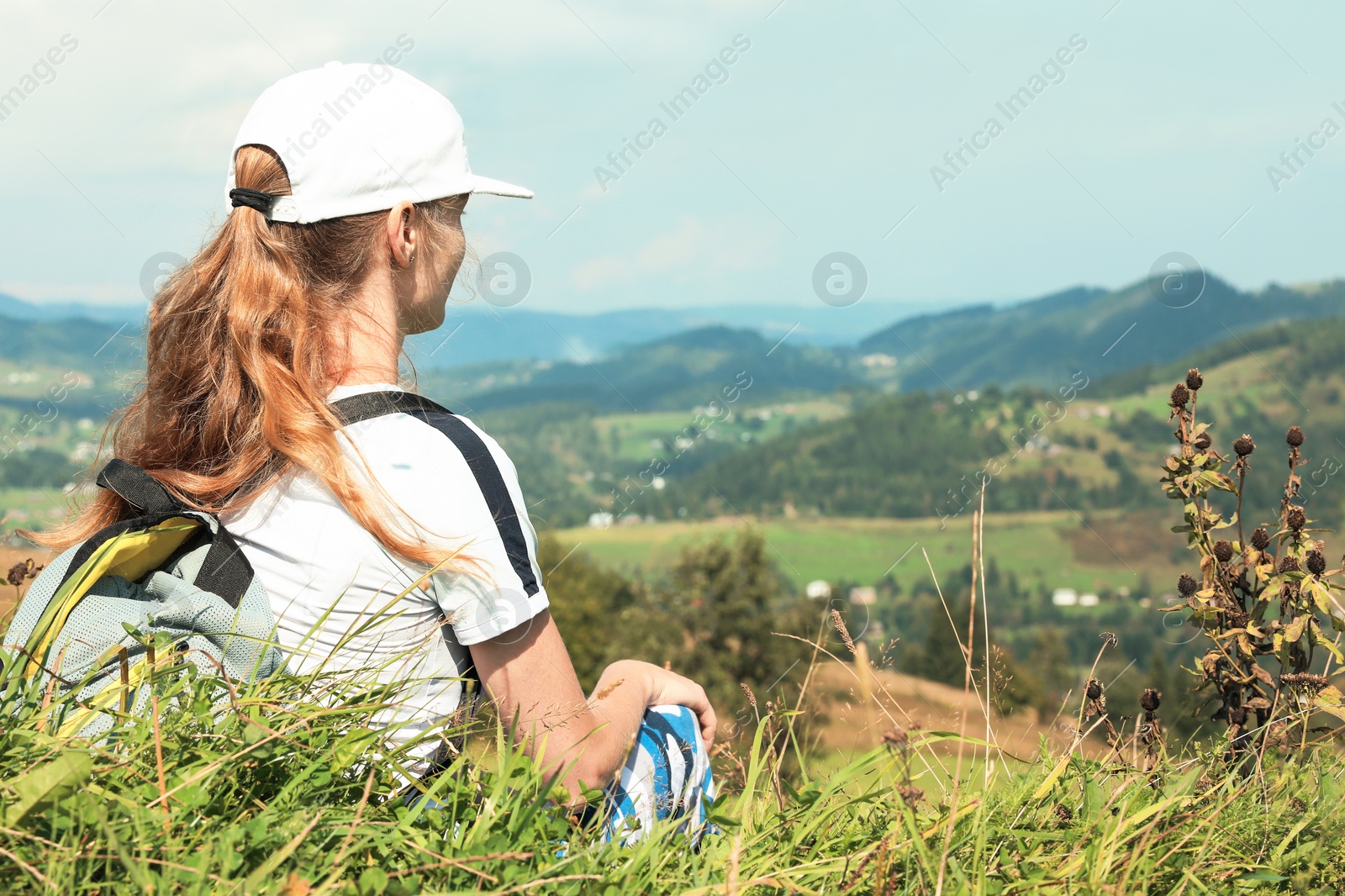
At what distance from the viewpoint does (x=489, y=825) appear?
5.67 feet

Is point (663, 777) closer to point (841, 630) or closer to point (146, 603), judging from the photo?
point (841, 630)

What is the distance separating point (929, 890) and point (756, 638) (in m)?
47.1

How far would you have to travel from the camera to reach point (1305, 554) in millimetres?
2889

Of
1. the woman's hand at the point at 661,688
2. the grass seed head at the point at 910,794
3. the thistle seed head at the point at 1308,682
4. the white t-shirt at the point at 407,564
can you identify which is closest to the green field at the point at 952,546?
the thistle seed head at the point at 1308,682

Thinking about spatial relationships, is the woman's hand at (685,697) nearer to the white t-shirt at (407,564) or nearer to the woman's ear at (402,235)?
the white t-shirt at (407,564)

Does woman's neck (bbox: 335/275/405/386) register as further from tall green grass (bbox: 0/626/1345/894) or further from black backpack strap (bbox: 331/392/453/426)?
tall green grass (bbox: 0/626/1345/894)

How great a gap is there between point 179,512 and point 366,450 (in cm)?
45

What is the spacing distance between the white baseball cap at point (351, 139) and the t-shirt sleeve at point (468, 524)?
69 cm

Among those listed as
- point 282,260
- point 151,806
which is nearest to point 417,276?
point 282,260

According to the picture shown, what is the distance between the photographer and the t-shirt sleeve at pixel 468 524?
6.72 feet

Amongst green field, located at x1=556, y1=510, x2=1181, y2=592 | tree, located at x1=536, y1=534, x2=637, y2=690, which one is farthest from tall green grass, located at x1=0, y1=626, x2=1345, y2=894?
green field, located at x1=556, y1=510, x2=1181, y2=592

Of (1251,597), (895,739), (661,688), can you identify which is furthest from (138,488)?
(1251,597)

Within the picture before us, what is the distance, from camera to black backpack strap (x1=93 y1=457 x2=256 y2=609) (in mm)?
2123

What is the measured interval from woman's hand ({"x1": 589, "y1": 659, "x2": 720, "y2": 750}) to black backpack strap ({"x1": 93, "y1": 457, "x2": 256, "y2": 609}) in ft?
2.76
